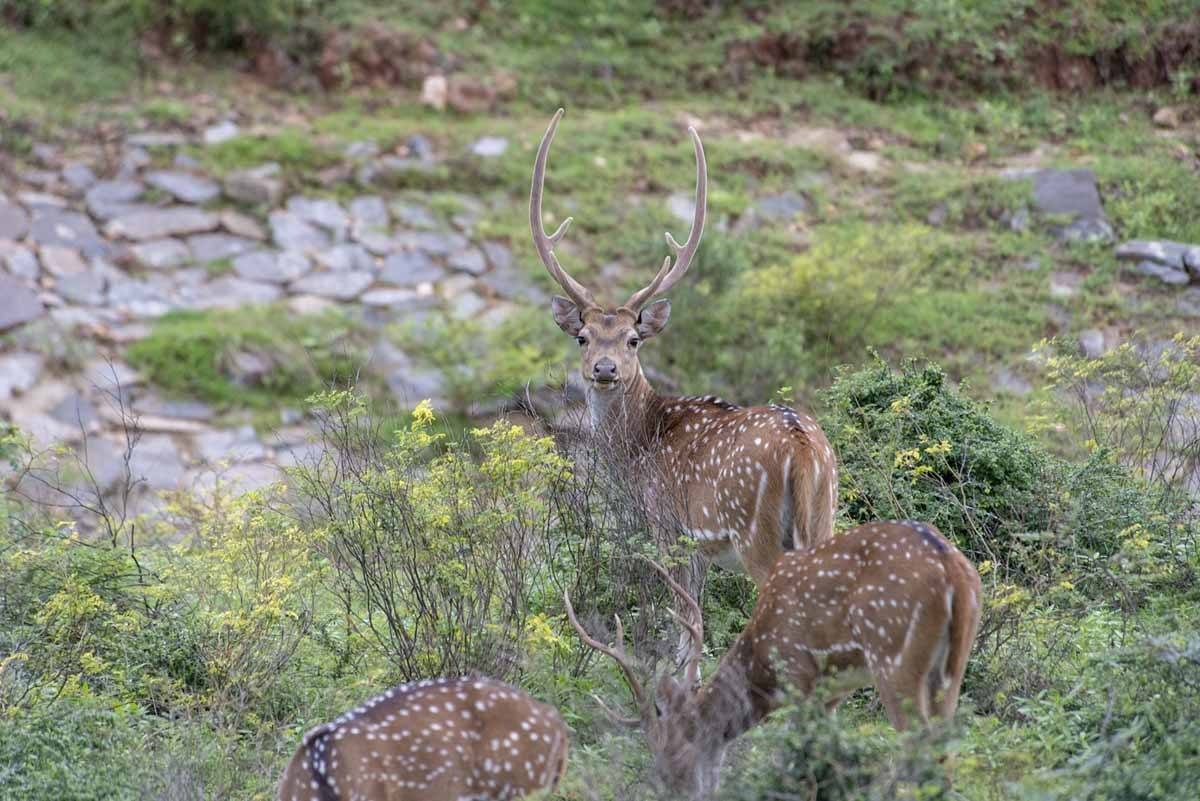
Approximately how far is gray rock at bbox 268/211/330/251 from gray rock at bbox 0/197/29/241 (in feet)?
8.45

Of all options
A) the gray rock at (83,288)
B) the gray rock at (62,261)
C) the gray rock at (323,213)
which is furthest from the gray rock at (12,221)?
the gray rock at (323,213)

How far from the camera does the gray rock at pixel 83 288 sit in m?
16.4

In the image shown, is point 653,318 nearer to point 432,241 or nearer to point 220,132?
point 432,241

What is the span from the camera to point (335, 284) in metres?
16.9

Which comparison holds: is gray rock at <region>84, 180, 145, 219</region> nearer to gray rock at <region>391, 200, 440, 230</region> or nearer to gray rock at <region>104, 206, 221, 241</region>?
gray rock at <region>104, 206, 221, 241</region>

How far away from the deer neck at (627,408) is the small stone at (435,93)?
9567mm

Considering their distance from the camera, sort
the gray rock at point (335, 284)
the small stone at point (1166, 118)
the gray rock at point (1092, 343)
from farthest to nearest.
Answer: the small stone at point (1166, 118) → the gray rock at point (335, 284) → the gray rock at point (1092, 343)

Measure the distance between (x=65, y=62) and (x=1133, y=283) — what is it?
12656 mm

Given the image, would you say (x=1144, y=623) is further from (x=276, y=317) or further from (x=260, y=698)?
(x=276, y=317)

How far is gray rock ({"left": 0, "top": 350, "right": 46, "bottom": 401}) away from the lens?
1541 cm

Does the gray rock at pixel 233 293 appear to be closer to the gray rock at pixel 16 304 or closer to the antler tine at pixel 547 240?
the gray rock at pixel 16 304

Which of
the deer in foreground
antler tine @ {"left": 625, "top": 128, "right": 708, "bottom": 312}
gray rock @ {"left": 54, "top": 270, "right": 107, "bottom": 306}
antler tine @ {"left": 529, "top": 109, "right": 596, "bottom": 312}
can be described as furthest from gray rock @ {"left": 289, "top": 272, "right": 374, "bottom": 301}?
the deer in foreground

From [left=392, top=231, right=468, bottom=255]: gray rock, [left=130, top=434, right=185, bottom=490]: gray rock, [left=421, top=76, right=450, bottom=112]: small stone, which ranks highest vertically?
[left=421, top=76, right=450, bottom=112]: small stone

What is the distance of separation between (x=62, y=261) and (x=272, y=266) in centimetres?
217
